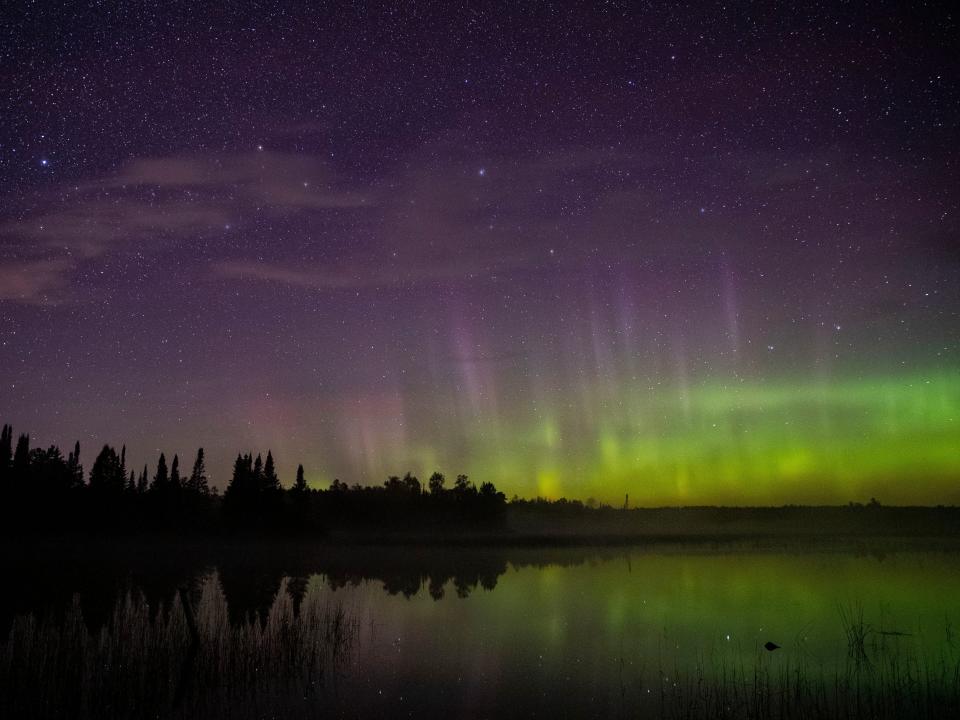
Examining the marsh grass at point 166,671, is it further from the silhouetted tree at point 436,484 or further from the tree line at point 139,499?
the silhouetted tree at point 436,484

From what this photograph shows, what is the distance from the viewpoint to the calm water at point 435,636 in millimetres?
16562

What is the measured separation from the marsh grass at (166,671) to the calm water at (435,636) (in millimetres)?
68

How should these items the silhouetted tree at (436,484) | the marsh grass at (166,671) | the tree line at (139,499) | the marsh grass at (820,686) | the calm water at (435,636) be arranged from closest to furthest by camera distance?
the marsh grass at (166,671)
the marsh grass at (820,686)
the calm water at (435,636)
the tree line at (139,499)
the silhouetted tree at (436,484)

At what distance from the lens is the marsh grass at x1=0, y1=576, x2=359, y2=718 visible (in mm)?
15320

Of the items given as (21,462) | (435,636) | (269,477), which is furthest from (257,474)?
(435,636)

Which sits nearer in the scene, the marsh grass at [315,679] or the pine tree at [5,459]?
the marsh grass at [315,679]

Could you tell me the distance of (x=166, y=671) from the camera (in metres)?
17.6

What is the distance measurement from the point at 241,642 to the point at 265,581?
24397 millimetres

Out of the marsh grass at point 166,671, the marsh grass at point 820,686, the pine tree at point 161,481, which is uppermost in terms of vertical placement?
the pine tree at point 161,481

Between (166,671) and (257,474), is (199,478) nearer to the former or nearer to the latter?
(257,474)

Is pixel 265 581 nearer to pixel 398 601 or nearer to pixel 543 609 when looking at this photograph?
pixel 398 601

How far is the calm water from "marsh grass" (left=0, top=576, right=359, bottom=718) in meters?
0.07

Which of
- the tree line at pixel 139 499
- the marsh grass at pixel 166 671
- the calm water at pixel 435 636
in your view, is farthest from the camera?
the tree line at pixel 139 499

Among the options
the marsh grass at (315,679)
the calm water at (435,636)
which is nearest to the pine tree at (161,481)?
the calm water at (435,636)
